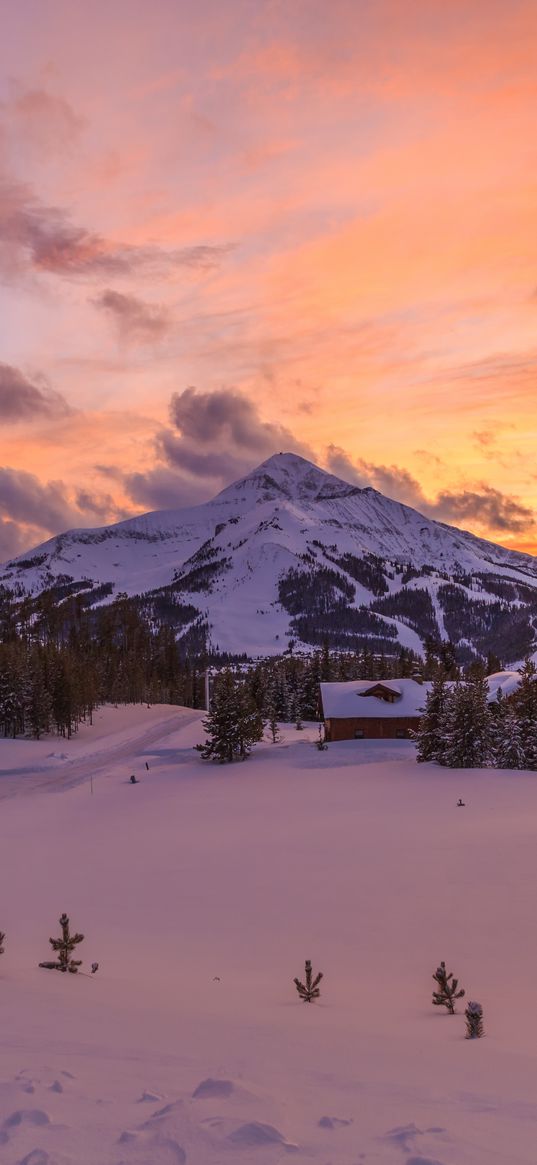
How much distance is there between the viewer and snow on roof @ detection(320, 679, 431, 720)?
6762 cm

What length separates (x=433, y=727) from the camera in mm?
52594

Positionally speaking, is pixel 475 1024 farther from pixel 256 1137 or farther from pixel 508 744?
pixel 508 744

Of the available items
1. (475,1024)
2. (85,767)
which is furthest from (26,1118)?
(85,767)

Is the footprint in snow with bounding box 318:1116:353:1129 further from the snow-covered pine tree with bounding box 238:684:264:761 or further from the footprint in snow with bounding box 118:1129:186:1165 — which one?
the snow-covered pine tree with bounding box 238:684:264:761

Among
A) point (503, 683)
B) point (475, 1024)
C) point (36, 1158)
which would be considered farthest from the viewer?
point (503, 683)

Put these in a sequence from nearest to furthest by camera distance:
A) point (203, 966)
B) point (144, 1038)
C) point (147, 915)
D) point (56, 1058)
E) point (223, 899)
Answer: point (56, 1058), point (144, 1038), point (203, 966), point (147, 915), point (223, 899)

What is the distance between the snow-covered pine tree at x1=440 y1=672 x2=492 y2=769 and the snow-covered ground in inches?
331

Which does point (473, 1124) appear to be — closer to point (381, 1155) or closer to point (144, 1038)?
point (381, 1155)

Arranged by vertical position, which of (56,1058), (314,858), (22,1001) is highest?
(56,1058)

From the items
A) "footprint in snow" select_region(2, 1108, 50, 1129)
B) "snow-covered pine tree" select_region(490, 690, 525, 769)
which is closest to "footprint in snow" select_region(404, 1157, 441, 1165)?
"footprint in snow" select_region(2, 1108, 50, 1129)

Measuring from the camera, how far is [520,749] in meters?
47.2

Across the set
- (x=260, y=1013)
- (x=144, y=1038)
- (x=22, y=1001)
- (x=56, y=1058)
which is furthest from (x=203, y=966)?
(x=56, y=1058)

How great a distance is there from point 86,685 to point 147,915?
68234 millimetres

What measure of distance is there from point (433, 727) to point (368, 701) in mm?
16303
